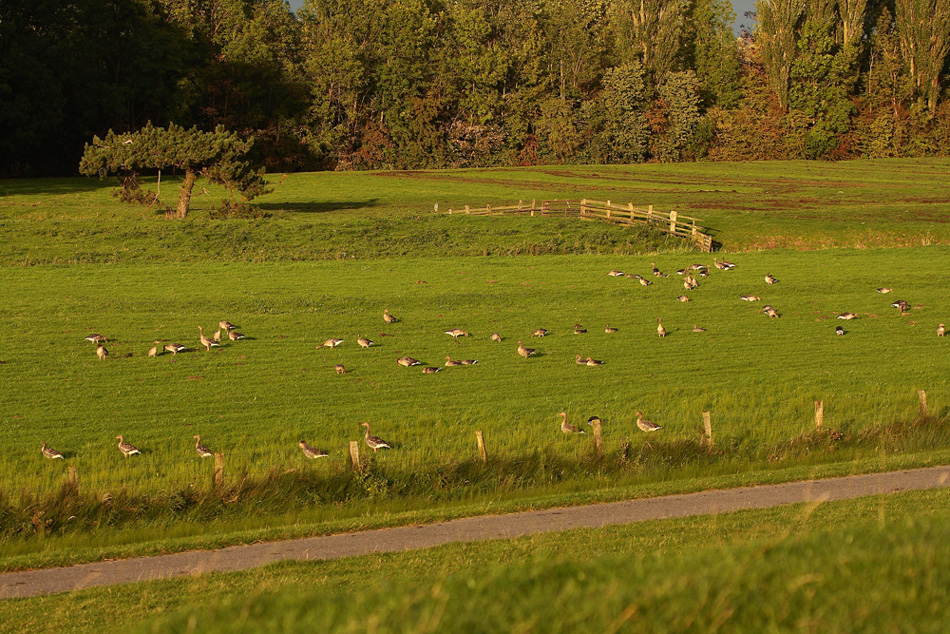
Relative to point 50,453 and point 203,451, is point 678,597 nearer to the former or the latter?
point 203,451

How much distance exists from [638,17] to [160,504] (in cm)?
12607

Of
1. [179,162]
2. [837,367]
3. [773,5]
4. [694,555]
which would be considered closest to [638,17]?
[773,5]

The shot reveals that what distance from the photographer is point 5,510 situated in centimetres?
1942

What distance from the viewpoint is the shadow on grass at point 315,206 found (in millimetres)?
84744

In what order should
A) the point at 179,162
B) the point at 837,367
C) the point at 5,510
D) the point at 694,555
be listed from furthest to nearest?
the point at 179,162
the point at 837,367
the point at 5,510
the point at 694,555

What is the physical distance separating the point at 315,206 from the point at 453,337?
52.0 metres

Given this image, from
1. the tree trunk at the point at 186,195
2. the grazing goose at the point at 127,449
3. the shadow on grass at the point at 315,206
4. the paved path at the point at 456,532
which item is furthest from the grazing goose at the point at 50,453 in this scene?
the shadow on grass at the point at 315,206

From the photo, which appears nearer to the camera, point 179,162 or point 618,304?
point 618,304

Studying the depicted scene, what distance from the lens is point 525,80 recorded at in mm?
139375

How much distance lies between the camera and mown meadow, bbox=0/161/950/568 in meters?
22.1

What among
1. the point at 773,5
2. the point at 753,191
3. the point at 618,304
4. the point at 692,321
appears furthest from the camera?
the point at 773,5

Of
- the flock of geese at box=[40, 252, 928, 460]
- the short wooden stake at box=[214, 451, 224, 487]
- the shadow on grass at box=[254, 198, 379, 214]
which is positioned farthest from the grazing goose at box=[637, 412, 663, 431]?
the shadow on grass at box=[254, 198, 379, 214]

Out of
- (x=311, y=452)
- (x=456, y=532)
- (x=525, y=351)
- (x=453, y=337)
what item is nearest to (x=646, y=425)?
(x=311, y=452)

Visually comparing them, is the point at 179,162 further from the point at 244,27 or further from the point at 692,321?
the point at 244,27
